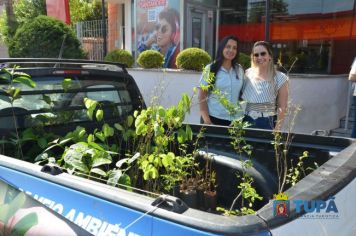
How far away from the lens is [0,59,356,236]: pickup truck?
1.43 m

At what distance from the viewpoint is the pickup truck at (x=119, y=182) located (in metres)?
1.43

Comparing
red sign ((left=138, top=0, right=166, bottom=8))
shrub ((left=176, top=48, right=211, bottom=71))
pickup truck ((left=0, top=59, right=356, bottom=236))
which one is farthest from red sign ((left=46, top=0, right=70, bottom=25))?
pickup truck ((left=0, top=59, right=356, bottom=236))

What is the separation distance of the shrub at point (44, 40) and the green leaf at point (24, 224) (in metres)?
7.67

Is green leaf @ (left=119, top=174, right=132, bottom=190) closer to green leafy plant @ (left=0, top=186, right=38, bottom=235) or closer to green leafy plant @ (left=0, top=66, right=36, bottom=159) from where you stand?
green leafy plant @ (left=0, top=186, right=38, bottom=235)

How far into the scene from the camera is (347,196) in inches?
65.6

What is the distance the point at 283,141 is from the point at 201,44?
920 cm

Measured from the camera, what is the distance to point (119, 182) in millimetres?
2080

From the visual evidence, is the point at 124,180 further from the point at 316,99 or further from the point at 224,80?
the point at 316,99

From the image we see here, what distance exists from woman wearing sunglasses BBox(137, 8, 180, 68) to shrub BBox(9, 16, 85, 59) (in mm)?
2984

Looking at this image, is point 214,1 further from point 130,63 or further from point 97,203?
point 97,203

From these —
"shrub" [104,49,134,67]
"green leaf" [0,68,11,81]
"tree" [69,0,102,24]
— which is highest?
"tree" [69,0,102,24]

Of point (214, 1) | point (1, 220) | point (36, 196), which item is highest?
point (214, 1)

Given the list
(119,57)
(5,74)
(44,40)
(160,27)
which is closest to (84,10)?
(160,27)

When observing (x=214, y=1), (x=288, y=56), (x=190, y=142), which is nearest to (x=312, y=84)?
(x=288, y=56)
